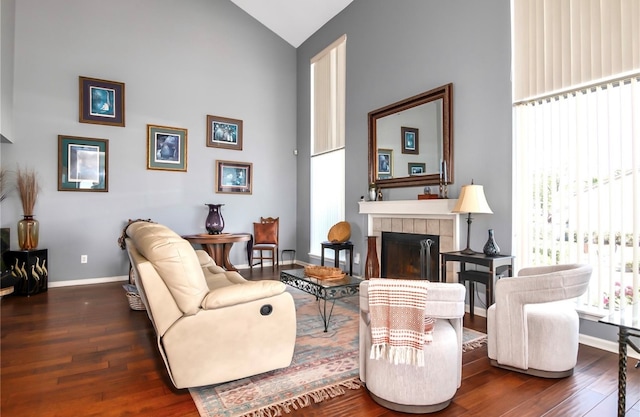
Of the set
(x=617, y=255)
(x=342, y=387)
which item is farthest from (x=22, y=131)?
(x=617, y=255)

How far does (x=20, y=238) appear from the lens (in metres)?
4.50

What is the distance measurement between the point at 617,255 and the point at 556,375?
3.67 feet

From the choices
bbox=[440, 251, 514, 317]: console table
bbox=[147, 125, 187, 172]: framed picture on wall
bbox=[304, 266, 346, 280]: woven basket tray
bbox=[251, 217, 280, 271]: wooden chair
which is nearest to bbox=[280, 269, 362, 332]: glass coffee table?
bbox=[304, 266, 346, 280]: woven basket tray

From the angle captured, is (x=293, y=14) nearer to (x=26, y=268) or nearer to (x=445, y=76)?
(x=445, y=76)

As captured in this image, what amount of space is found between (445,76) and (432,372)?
3.27 metres

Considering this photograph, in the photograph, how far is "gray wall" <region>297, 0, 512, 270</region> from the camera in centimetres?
348

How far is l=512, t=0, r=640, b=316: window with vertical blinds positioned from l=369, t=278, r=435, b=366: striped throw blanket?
5.59ft

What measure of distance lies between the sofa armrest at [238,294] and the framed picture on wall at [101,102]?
14.5 ft

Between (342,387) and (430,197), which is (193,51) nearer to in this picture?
(430,197)

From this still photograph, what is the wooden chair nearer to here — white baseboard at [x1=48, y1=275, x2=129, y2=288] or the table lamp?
white baseboard at [x1=48, y1=275, x2=129, y2=288]

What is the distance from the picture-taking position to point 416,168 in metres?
4.41

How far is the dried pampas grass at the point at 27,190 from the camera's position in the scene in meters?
4.62

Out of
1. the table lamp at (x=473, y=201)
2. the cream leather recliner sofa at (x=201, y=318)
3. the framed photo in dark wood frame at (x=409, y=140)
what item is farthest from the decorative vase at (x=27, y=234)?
the table lamp at (x=473, y=201)

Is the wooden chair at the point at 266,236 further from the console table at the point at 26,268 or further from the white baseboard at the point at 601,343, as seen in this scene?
the white baseboard at the point at 601,343
